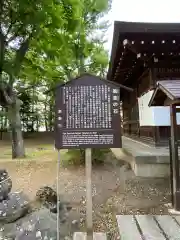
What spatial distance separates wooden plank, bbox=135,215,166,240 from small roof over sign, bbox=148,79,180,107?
2.12 metres

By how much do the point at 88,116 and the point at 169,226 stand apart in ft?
7.32

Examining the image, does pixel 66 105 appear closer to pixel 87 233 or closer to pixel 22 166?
pixel 87 233

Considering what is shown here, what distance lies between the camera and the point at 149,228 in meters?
Answer: 4.43

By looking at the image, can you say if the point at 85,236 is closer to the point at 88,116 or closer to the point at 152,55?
the point at 88,116

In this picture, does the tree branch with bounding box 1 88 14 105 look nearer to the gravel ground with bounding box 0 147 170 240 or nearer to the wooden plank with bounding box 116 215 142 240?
the gravel ground with bounding box 0 147 170 240

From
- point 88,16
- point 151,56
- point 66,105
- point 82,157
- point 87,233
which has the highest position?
point 88,16

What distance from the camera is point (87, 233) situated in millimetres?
4230

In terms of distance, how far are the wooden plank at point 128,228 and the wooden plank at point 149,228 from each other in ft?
0.34

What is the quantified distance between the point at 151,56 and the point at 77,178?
4081mm

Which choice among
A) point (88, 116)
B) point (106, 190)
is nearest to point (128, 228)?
point (88, 116)

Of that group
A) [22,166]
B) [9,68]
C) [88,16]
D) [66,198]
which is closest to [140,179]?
[66,198]

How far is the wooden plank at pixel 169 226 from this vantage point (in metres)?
4.12

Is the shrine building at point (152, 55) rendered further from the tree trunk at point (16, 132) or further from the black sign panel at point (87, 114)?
the tree trunk at point (16, 132)

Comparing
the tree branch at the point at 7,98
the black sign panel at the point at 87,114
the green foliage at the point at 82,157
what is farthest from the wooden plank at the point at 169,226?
the tree branch at the point at 7,98
